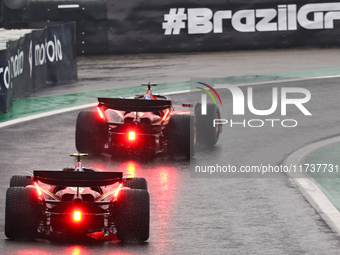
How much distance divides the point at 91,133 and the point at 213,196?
3.27m

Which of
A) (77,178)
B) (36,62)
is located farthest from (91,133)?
(36,62)

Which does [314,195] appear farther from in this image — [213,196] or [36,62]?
[36,62]

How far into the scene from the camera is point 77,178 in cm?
770

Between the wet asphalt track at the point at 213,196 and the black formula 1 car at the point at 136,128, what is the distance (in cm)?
25

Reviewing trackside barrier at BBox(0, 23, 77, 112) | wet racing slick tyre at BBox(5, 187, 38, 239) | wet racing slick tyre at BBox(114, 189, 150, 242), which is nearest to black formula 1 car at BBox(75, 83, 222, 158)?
wet racing slick tyre at BBox(114, 189, 150, 242)

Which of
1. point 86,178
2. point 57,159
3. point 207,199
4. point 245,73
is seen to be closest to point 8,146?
point 57,159

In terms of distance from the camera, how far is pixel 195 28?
30188 millimetres

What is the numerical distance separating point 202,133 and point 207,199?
3.66 meters

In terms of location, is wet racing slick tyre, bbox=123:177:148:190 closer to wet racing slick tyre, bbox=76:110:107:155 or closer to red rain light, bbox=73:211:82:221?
red rain light, bbox=73:211:82:221

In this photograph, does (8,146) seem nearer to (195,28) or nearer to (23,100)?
(23,100)

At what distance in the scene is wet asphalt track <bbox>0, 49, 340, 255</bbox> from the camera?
7.64 metres

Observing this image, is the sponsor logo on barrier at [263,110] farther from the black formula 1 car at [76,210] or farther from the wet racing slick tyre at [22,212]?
the wet racing slick tyre at [22,212]

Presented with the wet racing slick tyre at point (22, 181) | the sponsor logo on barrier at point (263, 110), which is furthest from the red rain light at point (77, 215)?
the sponsor logo on barrier at point (263, 110)

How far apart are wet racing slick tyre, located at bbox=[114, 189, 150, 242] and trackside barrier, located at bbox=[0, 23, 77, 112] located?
10073 millimetres
